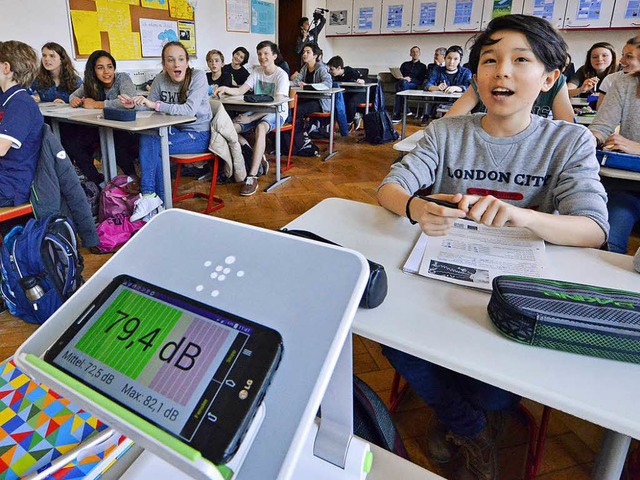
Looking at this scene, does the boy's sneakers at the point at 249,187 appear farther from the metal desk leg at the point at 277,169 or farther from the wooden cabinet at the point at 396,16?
the wooden cabinet at the point at 396,16

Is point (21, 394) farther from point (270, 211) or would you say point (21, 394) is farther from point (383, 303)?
point (270, 211)

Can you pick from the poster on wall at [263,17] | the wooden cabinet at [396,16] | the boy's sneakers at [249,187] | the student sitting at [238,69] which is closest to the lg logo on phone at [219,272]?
the boy's sneakers at [249,187]

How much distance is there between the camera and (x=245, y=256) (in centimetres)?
47

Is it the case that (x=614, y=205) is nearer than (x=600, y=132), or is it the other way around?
(x=614, y=205)

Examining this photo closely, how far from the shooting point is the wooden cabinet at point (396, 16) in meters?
7.71

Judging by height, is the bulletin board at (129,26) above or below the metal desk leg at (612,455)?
above

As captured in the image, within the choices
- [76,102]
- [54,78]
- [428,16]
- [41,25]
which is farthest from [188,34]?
[428,16]

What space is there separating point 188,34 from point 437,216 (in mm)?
5737

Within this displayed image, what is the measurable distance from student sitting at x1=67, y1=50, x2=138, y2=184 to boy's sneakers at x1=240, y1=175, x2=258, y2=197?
0.86 metres

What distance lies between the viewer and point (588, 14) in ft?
21.5

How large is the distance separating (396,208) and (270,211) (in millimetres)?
2121

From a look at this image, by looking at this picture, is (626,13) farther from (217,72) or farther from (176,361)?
(176,361)

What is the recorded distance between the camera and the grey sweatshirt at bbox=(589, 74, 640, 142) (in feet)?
Result: 6.45

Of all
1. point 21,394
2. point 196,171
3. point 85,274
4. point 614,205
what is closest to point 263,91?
point 196,171
